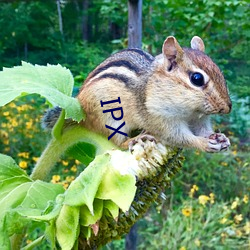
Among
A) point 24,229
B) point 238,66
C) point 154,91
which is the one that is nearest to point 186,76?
point 154,91

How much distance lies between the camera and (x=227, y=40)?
8.20ft

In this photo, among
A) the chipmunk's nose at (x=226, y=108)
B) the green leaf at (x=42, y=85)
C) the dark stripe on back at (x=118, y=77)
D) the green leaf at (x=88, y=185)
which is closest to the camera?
the green leaf at (x=88, y=185)

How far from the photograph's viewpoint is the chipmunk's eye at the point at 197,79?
29.8 inches

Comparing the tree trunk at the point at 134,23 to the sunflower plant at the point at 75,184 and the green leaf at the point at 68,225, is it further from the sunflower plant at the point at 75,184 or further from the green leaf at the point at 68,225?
the green leaf at the point at 68,225

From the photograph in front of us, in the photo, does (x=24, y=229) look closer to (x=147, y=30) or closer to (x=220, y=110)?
(x=220, y=110)

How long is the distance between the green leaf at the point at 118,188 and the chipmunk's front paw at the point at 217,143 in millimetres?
189

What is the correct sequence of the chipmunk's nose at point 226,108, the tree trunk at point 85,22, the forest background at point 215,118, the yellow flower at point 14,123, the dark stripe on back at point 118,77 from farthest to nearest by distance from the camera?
the tree trunk at point 85,22 < the yellow flower at point 14,123 < the forest background at point 215,118 < the dark stripe on back at point 118,77 < the chipmunk's nose at point 226,108

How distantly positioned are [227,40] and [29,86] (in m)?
2.01

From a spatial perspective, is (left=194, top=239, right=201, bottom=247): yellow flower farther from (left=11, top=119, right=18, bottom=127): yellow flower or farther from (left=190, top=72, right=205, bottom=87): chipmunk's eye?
(left=190, top=72, right=205, bottom=87): chipmunk's eye

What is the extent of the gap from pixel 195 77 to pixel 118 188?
31 cm

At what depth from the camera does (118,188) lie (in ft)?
1.69

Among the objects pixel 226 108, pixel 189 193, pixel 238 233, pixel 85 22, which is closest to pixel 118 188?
pixel 226 108

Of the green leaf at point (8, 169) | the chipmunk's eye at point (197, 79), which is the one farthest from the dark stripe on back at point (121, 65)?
the green leaf at point (8, 169)

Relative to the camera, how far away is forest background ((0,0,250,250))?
87.6 inches
